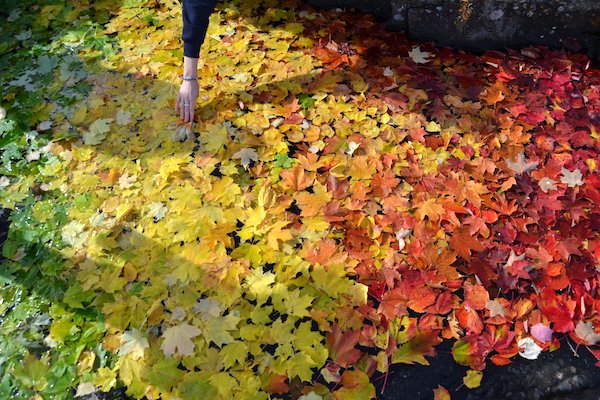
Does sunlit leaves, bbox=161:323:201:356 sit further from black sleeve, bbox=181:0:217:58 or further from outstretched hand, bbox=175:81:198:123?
black sleeve, bbox=181:0:217:58

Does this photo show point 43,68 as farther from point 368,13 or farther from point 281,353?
point 281,353

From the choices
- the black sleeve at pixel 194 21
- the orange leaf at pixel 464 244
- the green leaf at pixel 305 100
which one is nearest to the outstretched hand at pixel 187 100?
the black sleeve at pixel 194 21

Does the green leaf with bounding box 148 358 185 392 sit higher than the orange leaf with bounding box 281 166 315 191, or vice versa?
the orange leaf with bounding box 281 166 315 191

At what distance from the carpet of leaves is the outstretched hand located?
8cm

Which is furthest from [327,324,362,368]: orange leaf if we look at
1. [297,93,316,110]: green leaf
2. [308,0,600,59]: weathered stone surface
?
[308,0,600,59]: weathered stone surface

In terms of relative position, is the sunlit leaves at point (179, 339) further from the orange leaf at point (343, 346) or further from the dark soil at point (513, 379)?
the dark soil at point (513, 379)

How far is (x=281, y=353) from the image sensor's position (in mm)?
2021

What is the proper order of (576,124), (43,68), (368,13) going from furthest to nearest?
(368,13)
(43,68)
(576,124)

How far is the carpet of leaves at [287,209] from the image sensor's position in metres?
2.04

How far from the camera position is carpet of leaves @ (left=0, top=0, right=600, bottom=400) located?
2037 millimetres

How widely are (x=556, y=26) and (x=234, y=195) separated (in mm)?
2476

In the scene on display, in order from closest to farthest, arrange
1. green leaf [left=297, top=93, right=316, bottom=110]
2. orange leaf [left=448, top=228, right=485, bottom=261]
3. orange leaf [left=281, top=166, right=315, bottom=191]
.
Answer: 1. orange leaf [left=448, top=228, right=485, bottom=261]
2. orange leaf [left=281, top=166, right=315, bottom=191]
3. green leaf [left=297, top=93, right=316, bottom=110]

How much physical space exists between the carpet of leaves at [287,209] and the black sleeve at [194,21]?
51cm

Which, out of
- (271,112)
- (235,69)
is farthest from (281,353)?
(235,69)
